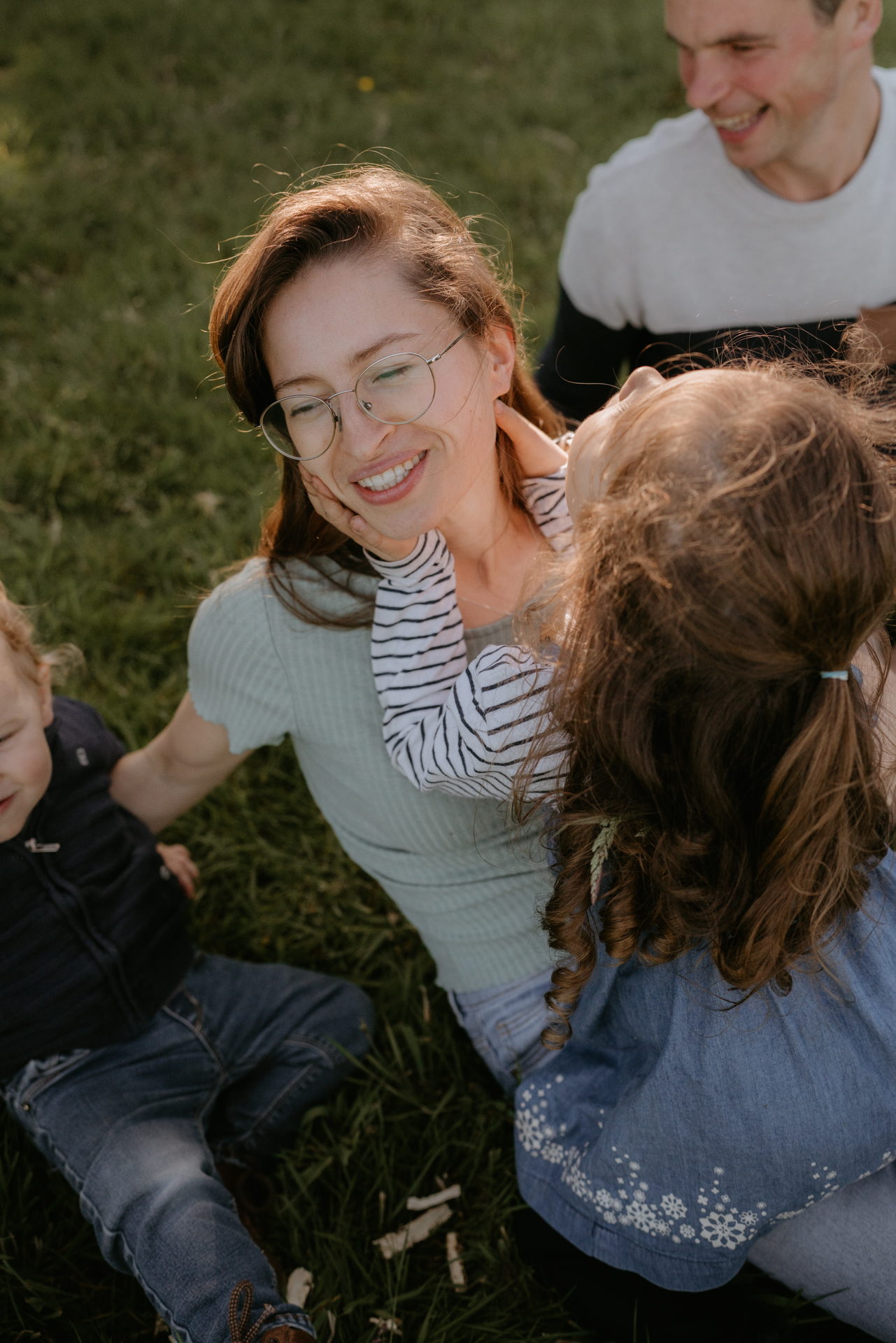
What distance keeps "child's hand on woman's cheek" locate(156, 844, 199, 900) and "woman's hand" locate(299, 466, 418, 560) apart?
46.4 inches

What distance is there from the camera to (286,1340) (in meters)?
1.86

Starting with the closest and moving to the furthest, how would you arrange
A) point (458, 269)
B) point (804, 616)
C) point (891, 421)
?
point (804, 616), point (891, 421), point (458, 269)

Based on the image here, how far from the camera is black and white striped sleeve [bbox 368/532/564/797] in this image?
1612mm

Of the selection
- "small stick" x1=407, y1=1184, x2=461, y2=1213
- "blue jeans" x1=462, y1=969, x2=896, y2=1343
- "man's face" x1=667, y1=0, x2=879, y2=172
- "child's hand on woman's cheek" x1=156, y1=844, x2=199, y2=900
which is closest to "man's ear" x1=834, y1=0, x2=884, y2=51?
"man's face" x1=667, y1=0, x2=879, y2=172

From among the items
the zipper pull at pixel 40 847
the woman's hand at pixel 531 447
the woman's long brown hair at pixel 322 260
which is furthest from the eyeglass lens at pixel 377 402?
the zipper pull at pixel 40 847

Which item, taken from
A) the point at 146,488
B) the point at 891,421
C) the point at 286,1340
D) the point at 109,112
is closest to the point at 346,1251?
the point at 286,1340

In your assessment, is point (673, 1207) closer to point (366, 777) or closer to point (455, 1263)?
point (455, 1263)

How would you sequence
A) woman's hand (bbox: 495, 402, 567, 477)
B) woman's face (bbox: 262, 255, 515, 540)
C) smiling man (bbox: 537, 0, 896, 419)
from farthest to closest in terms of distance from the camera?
smiling man (bbox: 537, 0, 896, 419)
woman's hand (bbox: 495, 402, 567, 477)
woman's face (bbox: 262, 255, 515, 540)

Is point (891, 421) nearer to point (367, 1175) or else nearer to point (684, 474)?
point (684, 474)

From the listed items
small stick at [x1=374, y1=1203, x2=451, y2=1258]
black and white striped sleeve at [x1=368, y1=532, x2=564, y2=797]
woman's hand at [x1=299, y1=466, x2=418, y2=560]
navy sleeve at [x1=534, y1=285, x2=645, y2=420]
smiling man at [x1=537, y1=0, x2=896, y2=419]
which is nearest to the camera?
black and white striped sleeve at [x1=368, y1=532, x2=564, y2=797]

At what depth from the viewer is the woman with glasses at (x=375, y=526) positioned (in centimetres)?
174

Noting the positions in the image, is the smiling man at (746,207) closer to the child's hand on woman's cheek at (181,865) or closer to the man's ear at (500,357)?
the man's ear at (500,357)

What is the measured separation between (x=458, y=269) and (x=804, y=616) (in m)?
0.97

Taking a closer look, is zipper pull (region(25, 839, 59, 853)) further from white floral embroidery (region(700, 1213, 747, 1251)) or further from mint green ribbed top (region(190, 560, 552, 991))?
white floral embroidery (region(700, 1213, 747, 1251))
